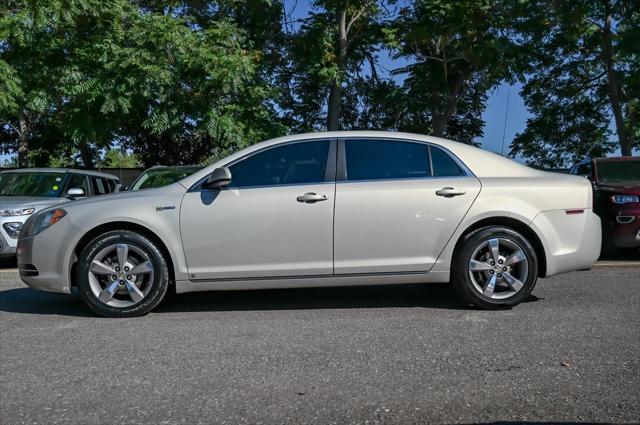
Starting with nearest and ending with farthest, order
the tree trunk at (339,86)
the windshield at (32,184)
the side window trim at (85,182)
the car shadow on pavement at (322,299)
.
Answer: the car shadow on pavement at (322,299) < the windshield at (32,184) < the side window trim at (85,182) < the tree trunk at (339,86)

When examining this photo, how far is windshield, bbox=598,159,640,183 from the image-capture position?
10164 millimetres

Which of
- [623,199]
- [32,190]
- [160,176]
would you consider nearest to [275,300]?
[160,176]

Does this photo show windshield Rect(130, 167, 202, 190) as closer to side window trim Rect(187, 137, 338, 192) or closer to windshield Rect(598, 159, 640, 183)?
side window trim Rect(187, 137, 338, 192)

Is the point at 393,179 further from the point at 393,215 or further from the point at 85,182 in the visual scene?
the point at 85,182

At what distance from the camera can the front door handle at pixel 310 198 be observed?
5.54m

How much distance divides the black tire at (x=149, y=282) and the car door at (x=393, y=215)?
1507mm

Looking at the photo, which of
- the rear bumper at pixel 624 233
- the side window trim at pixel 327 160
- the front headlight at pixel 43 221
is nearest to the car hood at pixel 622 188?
the rear bumper at pixel 624 233

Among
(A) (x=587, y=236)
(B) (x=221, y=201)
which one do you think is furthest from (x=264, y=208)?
(A) (x=587, y=236)

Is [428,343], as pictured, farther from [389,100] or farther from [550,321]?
[389,100]

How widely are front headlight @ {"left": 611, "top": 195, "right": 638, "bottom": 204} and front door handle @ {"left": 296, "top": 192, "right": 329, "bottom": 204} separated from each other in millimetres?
5474

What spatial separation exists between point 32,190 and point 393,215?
724cm

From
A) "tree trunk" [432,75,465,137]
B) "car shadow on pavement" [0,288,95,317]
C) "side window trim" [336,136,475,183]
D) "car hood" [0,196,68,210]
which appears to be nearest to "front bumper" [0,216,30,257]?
"car hood" [0,196,68,210]

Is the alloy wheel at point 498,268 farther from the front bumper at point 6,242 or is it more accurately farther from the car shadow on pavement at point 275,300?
the front bumper at point 6,242

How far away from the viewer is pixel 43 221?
5.70 m
